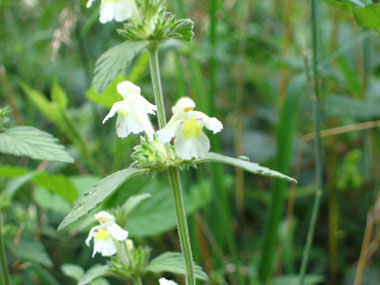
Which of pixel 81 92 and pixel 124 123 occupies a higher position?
pixel 81 92

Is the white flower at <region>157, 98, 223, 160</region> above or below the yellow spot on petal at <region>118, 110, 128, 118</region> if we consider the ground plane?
below

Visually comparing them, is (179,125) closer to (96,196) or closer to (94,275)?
(96,196)

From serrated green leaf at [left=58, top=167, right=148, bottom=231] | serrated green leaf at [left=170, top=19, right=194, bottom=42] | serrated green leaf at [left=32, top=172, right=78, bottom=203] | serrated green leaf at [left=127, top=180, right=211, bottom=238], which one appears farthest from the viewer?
serrated green leaf at [left=127, top=180, right=211, bottom=238]

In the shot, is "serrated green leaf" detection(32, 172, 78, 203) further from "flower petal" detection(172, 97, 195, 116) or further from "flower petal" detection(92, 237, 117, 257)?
"flower petal" detection(172, 97, 195, 116)

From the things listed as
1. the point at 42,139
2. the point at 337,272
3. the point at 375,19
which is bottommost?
the point at 337,272

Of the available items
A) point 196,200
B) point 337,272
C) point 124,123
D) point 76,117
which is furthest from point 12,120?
point 124,123

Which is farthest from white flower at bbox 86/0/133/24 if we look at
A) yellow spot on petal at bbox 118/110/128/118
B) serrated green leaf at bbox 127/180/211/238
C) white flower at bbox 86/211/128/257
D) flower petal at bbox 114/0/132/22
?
serrated green leaf at bbox 127/180/211/238

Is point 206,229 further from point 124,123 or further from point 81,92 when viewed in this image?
point 81,92
